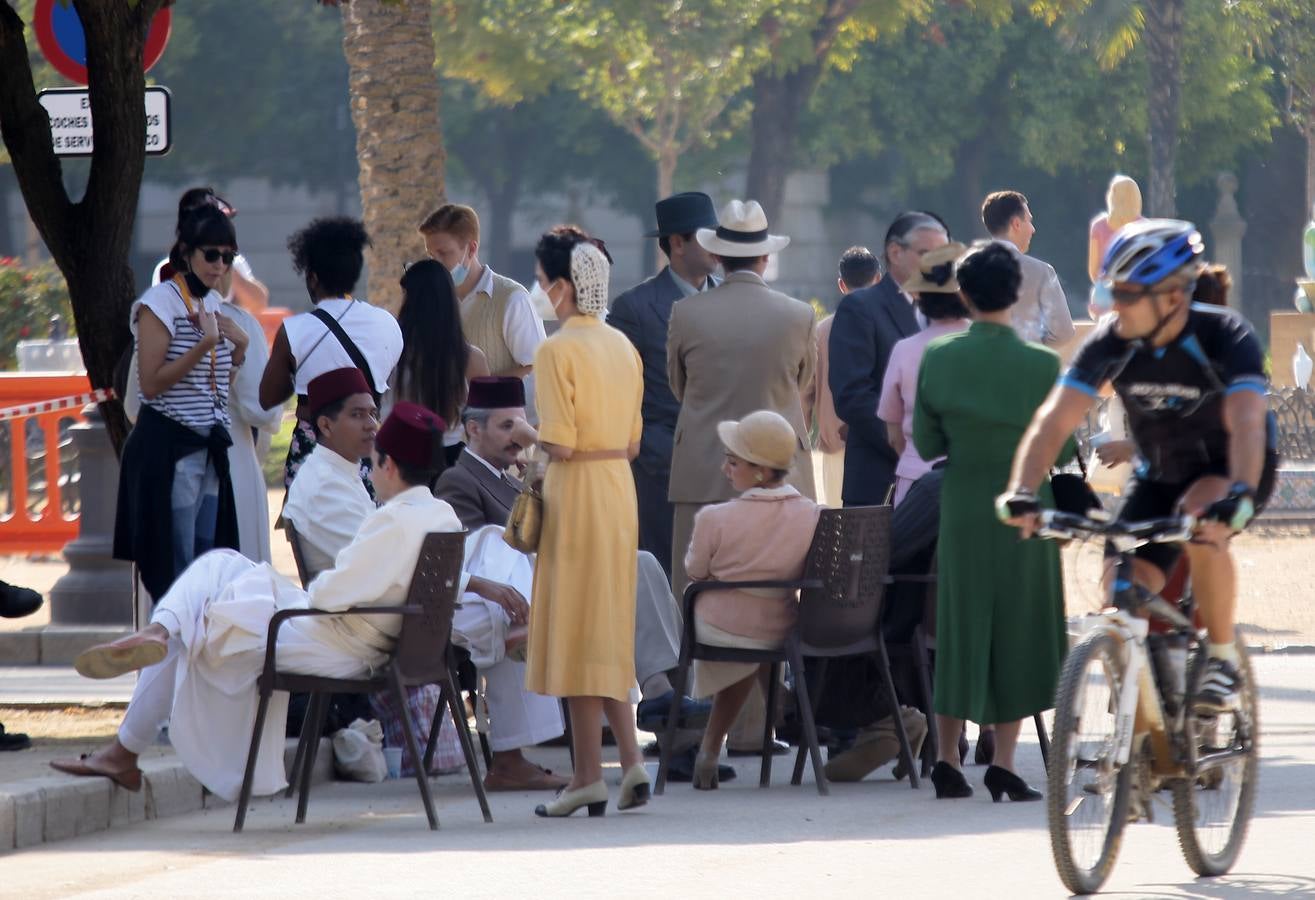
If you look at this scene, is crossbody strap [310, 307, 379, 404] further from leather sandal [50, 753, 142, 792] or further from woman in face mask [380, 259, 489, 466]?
leather sandal [50, 753, 142, 792]

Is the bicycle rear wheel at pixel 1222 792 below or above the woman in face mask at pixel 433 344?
below

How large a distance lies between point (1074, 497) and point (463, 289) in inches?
149

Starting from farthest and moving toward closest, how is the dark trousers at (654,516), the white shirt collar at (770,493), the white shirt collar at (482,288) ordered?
the white shirt collar at (482,288) < the dark trousers at (654,516) < the white shirt collar at (770,493)

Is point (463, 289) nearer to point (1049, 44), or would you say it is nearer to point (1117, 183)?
point (1117, 183)

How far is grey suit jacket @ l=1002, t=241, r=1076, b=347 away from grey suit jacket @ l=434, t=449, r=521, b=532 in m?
3.14

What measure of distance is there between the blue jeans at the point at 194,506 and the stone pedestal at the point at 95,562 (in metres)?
3.18

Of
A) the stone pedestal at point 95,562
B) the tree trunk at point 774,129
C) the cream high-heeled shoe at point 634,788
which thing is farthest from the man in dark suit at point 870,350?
the tree trunk at point 774,129

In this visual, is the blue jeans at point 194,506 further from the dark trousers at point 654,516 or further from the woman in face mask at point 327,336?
the dark trousers at point 654,516

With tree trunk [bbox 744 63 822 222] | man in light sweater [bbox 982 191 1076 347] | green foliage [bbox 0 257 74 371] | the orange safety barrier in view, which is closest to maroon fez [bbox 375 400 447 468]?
man in light sweater [bbox 982 191 1076 347]

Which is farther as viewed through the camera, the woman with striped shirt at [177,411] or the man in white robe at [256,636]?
the woman with striped shirt at [177,411]

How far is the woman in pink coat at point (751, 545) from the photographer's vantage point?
8.43 metres

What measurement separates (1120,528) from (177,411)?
4.44 meters

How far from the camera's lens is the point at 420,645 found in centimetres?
784

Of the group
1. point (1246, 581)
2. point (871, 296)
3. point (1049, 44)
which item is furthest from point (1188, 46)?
point (871, 296)
